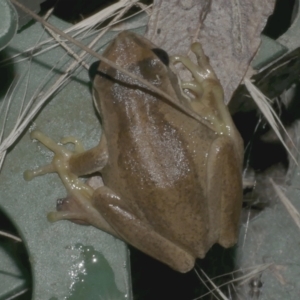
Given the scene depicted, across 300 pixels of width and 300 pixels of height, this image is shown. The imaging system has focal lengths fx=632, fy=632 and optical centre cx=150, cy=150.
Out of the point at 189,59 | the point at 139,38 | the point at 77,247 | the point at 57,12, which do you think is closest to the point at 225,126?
the point at 189,59

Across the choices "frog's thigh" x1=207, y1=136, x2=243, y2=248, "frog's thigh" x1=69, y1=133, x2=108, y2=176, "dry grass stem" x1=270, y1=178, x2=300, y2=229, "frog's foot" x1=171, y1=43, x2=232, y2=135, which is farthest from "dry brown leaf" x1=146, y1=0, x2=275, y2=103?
"dry grass stem" x1=270, y1=178, x2=300, y2=229

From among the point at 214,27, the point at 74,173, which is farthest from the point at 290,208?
the point at 74,173

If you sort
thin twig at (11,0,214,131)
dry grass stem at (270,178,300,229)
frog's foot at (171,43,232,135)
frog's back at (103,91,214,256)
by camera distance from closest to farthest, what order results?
thin twig at (11,0,214,131) → frog's back at (103,91,214,256) → frog's foot at (171,43,232,135) → dry grass stem at (270,178,300,229)

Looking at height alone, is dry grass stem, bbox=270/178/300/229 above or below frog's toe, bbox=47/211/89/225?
below

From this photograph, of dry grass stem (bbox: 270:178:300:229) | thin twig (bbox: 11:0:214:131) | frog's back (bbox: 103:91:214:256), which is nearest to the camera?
thin twig (bbox: 11:0:214:131)

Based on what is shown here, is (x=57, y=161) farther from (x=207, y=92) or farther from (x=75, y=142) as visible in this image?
(x=207, y=92)

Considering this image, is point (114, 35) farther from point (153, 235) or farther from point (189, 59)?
point (153, 235)

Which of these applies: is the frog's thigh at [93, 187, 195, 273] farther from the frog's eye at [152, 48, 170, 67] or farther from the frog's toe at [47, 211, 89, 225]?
the frog's eye at [152, 48, 170, 67]
